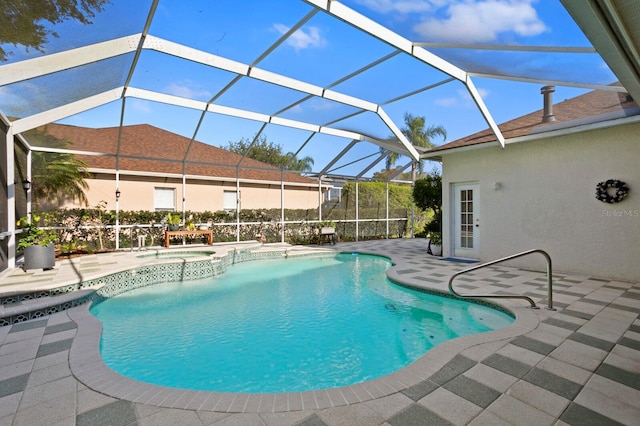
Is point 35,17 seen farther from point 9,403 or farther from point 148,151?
point 148,151

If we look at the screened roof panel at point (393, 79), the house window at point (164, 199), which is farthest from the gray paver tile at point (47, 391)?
the house window at point (164, 199)

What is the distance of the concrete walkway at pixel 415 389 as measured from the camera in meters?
2.37

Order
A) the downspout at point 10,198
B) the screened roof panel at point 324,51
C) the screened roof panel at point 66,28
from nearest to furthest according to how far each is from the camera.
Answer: the screened roof panel at point 66,28
the screened roof panel at point 324,51
the downspout at point 10,198

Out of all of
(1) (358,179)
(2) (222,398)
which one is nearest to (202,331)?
(2) (222,398)

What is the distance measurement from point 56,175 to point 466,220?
14.4 meters

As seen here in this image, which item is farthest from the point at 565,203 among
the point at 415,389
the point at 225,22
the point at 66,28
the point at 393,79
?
the point at 66,28

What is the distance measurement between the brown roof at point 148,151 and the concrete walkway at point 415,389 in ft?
27.0

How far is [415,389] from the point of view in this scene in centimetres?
274

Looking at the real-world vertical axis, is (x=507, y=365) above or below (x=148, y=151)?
below

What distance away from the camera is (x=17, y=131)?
24.2ft

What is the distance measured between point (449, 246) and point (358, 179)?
6.84 meters

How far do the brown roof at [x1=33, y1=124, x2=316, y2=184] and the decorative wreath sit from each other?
10.9 meters

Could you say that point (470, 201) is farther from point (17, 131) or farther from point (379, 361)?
point (17, 131)

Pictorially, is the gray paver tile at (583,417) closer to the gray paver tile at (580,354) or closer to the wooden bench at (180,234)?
the gray paver tile at (580,354)
